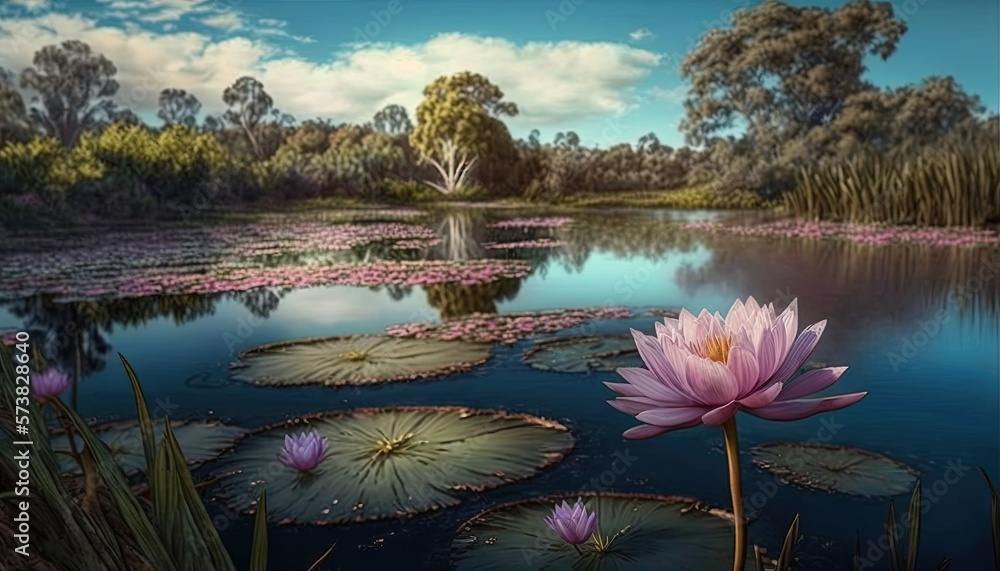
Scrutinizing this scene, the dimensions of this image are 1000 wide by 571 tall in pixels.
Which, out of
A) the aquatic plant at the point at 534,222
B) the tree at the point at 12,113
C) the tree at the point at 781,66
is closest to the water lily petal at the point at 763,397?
the aquatic plant at the point at 534,222

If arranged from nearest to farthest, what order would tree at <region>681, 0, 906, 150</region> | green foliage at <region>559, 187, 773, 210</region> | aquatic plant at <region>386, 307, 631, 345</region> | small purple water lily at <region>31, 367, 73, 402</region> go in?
small purple water lily at <region>31, 367, 73, 402</region>
aquatic plant at <region>386, 307, 631, 345</region>
tree at <region>681, 0, 906, 150</region>
green foliage at <region>559, 187, 773, 210</region>

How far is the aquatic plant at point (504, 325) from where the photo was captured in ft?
9.57

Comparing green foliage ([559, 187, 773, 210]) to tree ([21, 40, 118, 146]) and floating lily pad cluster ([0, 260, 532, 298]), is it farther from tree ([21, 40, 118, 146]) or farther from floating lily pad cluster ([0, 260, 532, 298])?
floating lily pad cluster ([0, 260, 532, 298])

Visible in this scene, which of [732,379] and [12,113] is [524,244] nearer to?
[732,379]

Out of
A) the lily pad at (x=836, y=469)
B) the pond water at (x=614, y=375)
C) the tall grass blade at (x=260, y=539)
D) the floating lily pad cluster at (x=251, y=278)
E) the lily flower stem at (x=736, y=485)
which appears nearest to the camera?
the lily flower stem at (x=736, y=485)

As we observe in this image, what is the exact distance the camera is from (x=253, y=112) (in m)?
8.51

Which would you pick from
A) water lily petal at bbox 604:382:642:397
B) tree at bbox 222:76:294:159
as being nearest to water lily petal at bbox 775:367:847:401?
water lily petal at bbox 604:382:642:397

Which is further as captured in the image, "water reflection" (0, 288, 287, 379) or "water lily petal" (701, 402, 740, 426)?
"water reflection" (0, 288, 287, 379)

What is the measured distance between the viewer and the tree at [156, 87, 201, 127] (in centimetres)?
823

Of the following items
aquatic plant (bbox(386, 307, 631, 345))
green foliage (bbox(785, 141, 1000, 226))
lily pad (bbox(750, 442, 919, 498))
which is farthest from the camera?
green foliage (bbox(785, 141, 1000, 226))

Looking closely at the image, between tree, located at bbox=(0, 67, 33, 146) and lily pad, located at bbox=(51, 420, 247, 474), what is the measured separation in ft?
23.0

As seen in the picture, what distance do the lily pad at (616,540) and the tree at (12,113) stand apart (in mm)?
8057

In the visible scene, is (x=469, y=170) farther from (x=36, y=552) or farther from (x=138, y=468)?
(x=36, y=552)

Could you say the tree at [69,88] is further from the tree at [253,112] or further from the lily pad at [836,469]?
the lily pad at [836,469]
